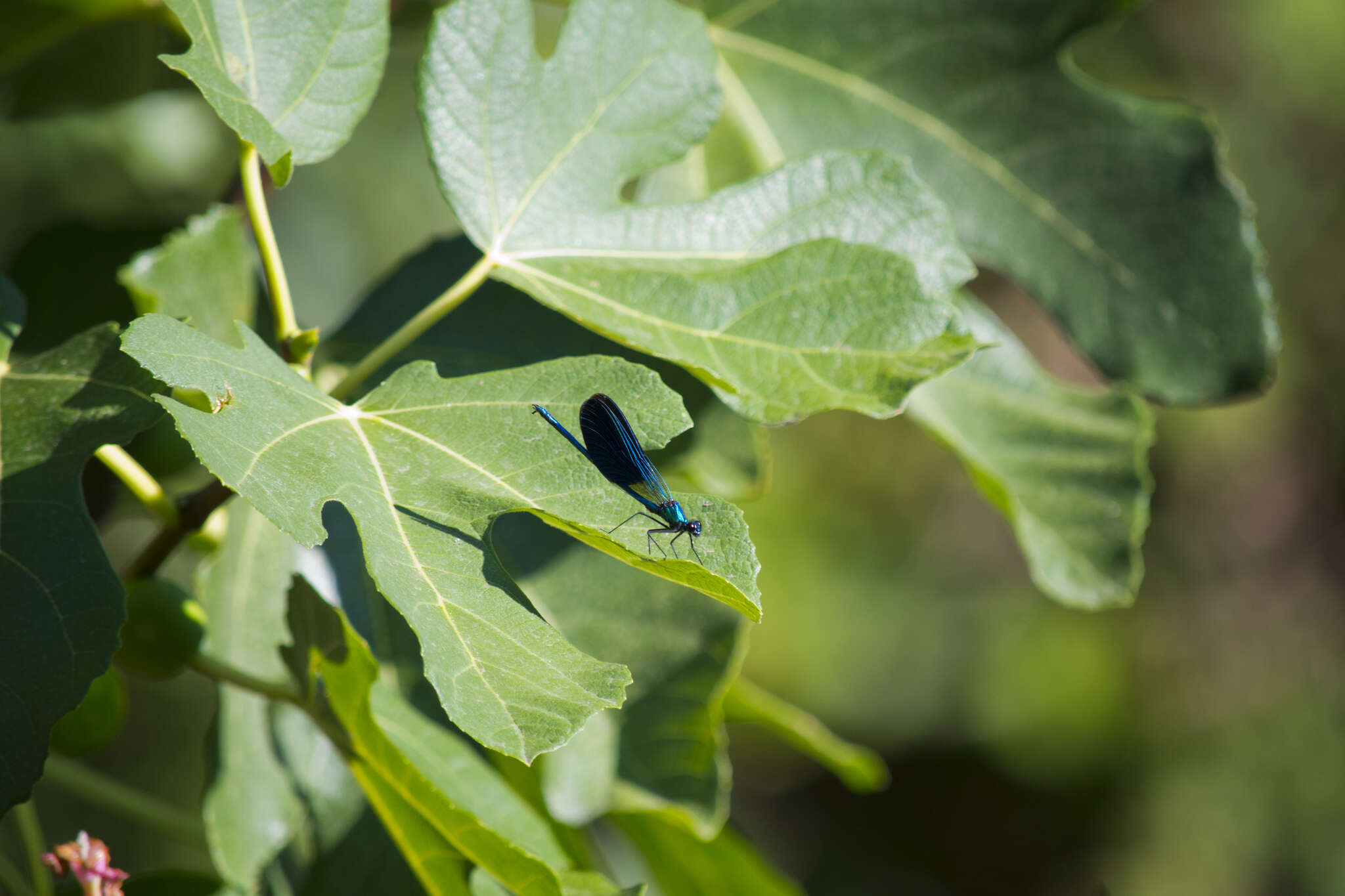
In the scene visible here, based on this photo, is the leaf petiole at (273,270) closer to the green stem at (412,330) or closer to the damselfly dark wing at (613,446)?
the green stem at (412,330)

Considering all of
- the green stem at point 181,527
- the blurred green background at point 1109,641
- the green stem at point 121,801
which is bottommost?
the blurred green background at point 1109,641

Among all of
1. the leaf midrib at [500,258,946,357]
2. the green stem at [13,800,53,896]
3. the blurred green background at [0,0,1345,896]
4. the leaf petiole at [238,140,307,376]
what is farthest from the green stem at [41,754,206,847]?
the blurred green background at [0,0,1345,896]

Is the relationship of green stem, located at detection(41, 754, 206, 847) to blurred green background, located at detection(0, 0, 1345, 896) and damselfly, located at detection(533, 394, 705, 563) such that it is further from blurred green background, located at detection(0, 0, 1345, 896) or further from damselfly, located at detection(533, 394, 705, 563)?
blurred green background, located at detection(0, 0, 1345, 896)

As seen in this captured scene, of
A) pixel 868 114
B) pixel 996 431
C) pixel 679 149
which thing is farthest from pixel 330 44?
Answer: pixel 996 431

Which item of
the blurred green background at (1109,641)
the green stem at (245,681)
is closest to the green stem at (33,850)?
the green stem at (245,681)

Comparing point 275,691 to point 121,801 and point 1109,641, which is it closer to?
point 121,801
